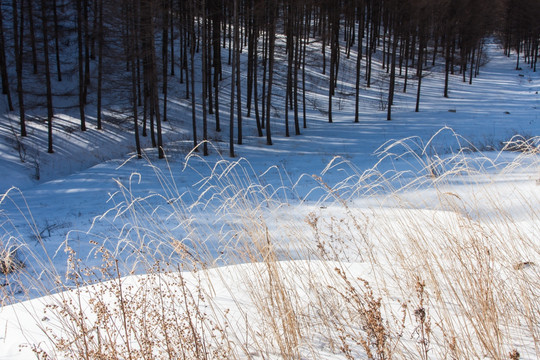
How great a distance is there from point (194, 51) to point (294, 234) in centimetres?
3211

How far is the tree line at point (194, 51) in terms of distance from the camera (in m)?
18.3

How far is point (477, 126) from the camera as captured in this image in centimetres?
2292

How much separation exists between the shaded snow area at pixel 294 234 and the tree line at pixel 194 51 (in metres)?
1.75

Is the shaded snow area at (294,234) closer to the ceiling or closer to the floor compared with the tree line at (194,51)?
closer to the floor

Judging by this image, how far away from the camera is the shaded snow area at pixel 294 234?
2.32m

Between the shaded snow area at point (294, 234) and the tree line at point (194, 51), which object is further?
the tree line at point (194, 51)

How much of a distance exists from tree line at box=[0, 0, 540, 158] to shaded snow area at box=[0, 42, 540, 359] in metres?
1.75

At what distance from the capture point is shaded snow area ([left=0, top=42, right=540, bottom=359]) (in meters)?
2.32

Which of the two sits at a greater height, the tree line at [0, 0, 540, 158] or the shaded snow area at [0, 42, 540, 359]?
the tree line at [0, 0, 540, 158]

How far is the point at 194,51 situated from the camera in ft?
106

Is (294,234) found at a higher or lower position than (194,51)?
lower

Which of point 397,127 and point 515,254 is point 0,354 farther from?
point 397,127

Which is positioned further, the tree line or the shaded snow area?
the tree line

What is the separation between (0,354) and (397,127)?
79.6ft
